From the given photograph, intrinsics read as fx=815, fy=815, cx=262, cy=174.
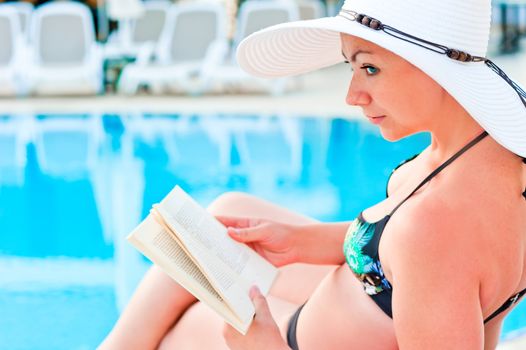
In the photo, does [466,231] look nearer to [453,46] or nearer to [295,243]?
[453,46]

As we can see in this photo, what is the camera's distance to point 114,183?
Result: 5.73 metres

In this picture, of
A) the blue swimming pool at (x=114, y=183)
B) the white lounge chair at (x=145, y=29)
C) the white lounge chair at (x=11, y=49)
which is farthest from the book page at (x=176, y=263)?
the white lounge chair at (x=145, y=29)

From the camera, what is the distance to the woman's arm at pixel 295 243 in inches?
71.1

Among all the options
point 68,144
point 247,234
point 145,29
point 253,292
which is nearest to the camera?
point 253,292

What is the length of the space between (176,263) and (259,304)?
6.8 inches

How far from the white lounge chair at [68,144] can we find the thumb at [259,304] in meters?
4.65

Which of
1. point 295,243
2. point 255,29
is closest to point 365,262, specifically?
point 295,243

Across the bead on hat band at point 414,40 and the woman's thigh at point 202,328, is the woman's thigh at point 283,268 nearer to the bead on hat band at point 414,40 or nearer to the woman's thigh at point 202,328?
the woman's thigh at point 202,328

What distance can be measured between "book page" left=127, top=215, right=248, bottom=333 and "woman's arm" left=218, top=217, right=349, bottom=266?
338mm

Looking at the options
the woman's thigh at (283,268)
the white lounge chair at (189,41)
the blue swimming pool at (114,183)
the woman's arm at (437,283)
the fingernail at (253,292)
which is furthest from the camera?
the white lounge chair at (189,41)

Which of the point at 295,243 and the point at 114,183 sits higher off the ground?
the point at 295,243

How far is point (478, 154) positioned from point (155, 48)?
10393mm

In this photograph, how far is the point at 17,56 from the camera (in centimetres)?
1048

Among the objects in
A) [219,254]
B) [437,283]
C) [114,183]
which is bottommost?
[114,183]
